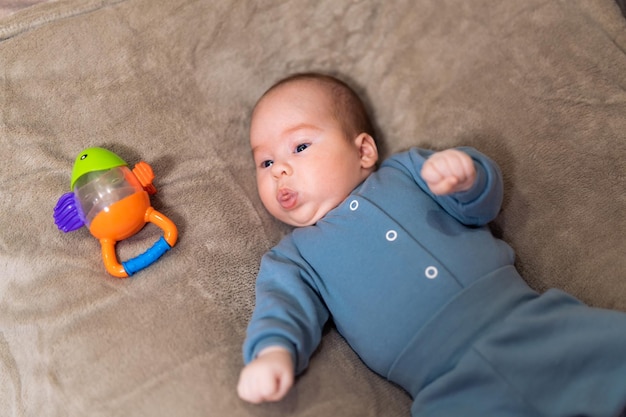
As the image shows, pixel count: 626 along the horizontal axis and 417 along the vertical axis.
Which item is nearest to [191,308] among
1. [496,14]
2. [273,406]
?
[273,406]

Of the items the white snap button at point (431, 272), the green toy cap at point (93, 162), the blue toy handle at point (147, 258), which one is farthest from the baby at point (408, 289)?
the green toy cap at point (93, 162)

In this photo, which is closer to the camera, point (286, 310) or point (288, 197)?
point (286, 310)

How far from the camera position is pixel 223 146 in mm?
1398

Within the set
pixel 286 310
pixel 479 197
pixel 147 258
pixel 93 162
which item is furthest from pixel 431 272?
pixel 93 162

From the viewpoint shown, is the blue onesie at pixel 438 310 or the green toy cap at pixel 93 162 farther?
the green toy cap at pixel 93 162

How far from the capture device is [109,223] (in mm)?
1124

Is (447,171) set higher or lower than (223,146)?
higher

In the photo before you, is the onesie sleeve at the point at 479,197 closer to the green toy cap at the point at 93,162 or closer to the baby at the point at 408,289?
the baby at the point at 408,289

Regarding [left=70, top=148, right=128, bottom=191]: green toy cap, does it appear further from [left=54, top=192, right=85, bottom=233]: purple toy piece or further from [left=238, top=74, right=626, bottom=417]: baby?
[left=238, top=74, right=626, bottom=417]: baby

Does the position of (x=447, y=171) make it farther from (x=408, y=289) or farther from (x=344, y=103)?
(x=344, y=103)

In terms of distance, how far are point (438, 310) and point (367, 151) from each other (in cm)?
44

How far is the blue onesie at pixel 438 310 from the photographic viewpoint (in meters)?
0.98

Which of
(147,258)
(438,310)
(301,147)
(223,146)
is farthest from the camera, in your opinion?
(223,146)

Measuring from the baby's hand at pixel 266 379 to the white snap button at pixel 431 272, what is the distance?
31cm
